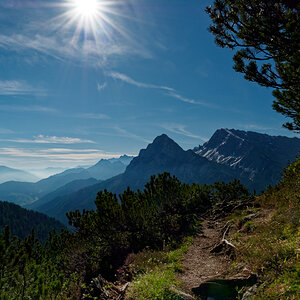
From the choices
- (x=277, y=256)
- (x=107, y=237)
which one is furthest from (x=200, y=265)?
(x=107, y=237)

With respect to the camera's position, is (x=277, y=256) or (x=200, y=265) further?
(x=200, y=265)

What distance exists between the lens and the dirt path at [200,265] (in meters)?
7.78

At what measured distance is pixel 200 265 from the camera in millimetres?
9734

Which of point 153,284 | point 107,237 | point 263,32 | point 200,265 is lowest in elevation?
point 107,237

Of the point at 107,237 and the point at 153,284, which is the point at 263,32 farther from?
the point at 107,237

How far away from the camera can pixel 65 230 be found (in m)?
17.0

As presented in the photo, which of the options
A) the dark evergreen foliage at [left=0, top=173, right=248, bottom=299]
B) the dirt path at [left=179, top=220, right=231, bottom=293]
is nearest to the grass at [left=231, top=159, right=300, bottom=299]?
the dirt path at [left=179, top=220, right=231, bottom=293]

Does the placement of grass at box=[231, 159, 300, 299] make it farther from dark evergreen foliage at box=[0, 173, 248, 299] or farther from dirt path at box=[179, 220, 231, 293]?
dark evergreen foliage at box=[0, 173, 248, 299]

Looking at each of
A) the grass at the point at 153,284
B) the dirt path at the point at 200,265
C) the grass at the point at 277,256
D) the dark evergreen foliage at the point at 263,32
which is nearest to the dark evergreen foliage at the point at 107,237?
the dirt path at the point at 200,265

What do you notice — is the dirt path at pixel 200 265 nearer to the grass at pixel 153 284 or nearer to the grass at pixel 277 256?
the grass at pixel 153 284

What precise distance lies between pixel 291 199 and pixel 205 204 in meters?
15.9

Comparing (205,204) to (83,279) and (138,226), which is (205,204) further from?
(83,279)

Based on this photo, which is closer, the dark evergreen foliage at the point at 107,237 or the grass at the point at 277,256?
the grass at the point at 277,256

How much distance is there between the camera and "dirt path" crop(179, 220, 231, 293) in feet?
25.5
